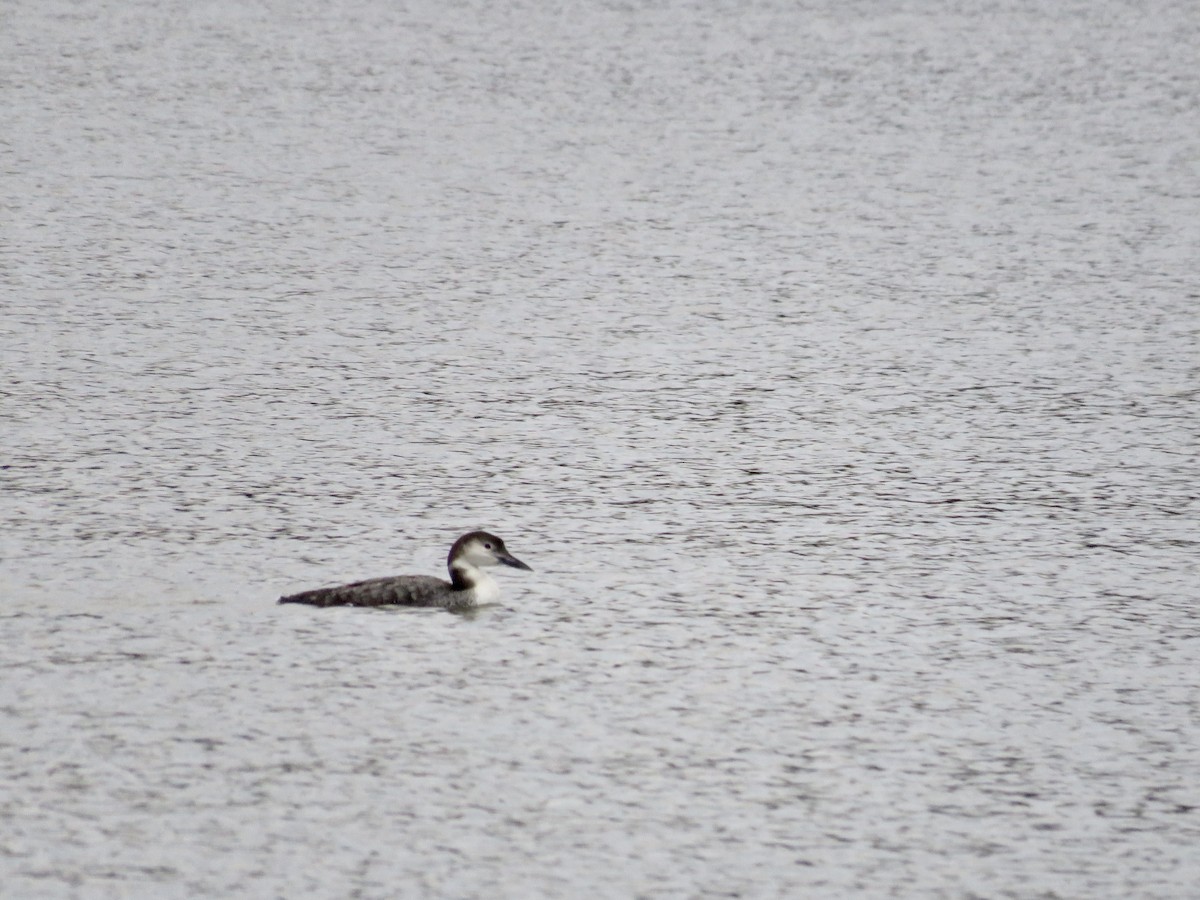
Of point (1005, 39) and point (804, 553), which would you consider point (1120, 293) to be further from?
point (1005, 39)

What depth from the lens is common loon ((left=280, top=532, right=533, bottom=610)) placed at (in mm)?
5156

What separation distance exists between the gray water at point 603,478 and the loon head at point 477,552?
0.14m

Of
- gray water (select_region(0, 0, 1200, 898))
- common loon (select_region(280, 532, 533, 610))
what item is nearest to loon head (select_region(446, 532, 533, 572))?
common loon (select_region(280, 532, 533, 610))

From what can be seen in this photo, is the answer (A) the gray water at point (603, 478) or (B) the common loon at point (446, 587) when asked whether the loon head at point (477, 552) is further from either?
(A) the gray water at point (603, 478)

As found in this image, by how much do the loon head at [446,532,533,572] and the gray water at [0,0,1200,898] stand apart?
0.14 metres

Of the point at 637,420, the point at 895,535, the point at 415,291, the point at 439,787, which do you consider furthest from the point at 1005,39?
the point at 439,787

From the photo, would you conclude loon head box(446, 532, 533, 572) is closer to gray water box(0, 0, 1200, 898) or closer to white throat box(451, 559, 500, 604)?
white throat box(451, 559, 500, 604)

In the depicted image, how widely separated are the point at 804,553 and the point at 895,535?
1.10 feet

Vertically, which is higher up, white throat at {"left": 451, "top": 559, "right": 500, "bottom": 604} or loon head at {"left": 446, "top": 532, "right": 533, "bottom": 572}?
loon head at {"left": 446, "top": 532, "right": 533, "bottom": 572}

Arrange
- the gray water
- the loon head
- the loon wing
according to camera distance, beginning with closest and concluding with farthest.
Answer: the gray water → the loon wing → the loon head

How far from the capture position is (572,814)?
403 cm

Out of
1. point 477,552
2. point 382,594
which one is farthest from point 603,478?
point 382,594

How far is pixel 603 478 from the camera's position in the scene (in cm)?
637

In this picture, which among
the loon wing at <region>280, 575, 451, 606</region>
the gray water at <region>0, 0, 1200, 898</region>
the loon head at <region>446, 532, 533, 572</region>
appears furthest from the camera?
the loon head at <region>446, 532, 533, 572</region>
